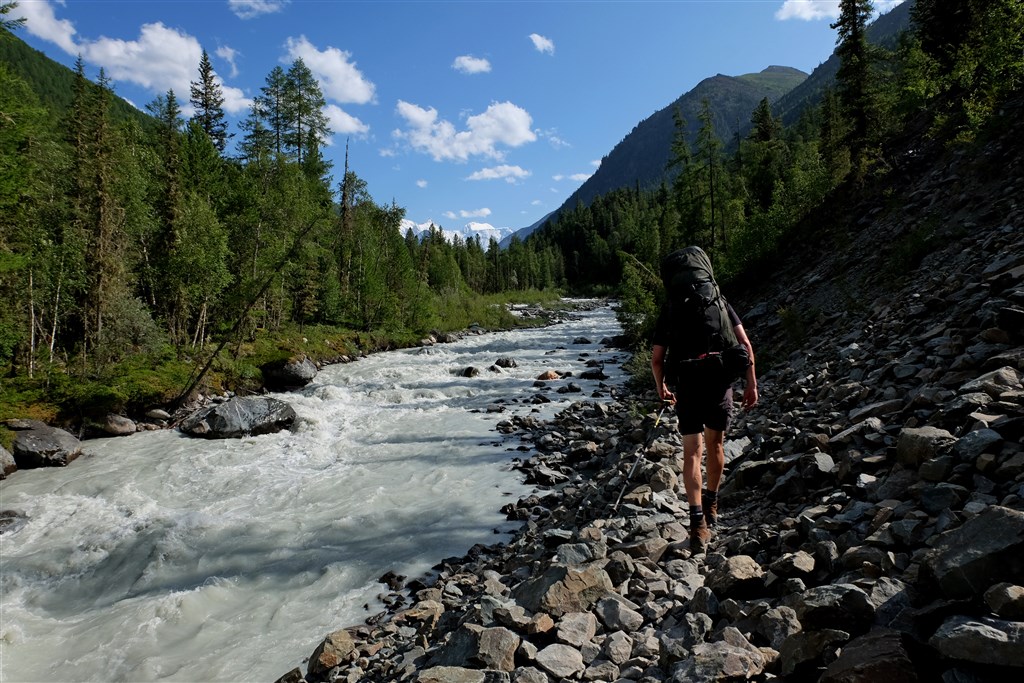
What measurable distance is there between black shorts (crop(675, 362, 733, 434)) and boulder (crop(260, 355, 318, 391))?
22419 mm

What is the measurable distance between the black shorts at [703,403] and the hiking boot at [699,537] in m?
1.00

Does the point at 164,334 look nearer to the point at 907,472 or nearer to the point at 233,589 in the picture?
the point at 233,589

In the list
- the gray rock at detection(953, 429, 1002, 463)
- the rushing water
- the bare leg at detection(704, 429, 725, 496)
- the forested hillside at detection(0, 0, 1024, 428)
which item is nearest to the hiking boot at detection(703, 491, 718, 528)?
the bare leg at detection(704, 429, 725, 496)

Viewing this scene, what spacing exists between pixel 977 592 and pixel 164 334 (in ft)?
98.0

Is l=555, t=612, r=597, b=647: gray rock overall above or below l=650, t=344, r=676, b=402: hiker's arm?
below

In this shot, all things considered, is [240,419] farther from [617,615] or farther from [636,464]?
[617,615]

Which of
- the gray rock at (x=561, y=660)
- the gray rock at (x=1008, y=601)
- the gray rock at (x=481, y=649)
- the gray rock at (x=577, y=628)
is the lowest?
the gray rock at (x=481, y=649)

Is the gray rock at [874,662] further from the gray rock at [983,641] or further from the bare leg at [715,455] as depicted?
the bare leg at [715,455]

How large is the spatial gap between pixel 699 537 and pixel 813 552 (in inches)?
49.1

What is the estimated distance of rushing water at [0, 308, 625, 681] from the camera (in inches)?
266

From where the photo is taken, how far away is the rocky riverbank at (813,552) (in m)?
2.62

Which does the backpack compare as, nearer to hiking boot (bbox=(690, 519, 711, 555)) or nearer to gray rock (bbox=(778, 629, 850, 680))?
hiking boot (bbox=(690, 519, 711, 555))

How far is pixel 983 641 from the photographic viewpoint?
2.14 m

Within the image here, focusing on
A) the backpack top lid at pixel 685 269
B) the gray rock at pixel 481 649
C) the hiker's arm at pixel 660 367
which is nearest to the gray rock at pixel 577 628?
the gray rock at pixel 481 649
